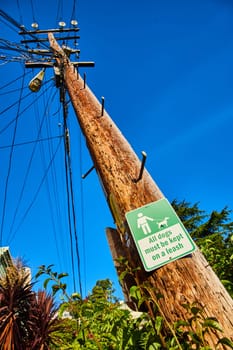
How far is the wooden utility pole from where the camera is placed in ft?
4.34

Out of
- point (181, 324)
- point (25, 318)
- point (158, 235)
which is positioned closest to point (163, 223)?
point (158, 235)

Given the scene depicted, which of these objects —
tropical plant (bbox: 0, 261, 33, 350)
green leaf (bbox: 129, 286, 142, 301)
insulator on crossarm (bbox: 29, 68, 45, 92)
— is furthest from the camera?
tropical plant (bbox: 0, 261, 33, 350)

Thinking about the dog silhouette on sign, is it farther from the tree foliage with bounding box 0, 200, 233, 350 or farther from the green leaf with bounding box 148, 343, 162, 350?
the green leaf with bounding box 148, 343, 162, 350

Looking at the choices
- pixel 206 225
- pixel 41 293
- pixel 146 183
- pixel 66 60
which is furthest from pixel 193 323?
pixel 206 225

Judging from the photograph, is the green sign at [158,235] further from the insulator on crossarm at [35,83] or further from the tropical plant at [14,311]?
the tropical plant at [14,311]

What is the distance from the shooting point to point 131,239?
5.34 ft

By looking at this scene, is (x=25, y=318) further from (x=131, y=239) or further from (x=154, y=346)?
(x=154, y=346)

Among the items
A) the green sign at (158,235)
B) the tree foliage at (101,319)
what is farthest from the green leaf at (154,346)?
the green sign at (158,235)

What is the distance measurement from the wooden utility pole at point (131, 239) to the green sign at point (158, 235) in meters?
0.05

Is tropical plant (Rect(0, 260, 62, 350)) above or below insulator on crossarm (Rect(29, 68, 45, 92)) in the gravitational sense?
below

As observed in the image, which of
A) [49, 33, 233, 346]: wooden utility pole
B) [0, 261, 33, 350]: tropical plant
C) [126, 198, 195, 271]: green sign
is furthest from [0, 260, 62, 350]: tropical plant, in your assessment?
[126, 198, 195, 271]: green sign

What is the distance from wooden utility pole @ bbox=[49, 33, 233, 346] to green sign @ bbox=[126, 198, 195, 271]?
5 cm

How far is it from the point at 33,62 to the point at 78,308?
17.8 feet

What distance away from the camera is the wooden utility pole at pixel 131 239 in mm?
1323
